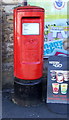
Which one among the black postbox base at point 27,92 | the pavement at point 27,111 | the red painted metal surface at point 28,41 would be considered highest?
the red painted metal surface at point 28,41

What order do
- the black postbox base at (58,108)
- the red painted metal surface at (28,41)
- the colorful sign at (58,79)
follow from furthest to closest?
the colorful sign at (58,79) → the black postbox base at (58,108) → the red painted metal surface at (28,41)

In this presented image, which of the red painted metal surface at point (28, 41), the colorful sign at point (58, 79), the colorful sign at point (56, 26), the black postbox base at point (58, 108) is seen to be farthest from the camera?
the colorful sign at point (56, 26)

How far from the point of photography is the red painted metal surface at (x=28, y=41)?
12.7ft

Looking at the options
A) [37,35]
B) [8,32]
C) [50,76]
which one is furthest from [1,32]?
[50,76]

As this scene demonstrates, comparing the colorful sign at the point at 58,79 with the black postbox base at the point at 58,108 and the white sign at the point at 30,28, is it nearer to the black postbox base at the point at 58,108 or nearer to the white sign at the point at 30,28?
the black postbox base at the point at 58,108

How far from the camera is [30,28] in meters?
3.89

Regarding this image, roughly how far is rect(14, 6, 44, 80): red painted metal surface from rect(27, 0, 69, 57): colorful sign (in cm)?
90

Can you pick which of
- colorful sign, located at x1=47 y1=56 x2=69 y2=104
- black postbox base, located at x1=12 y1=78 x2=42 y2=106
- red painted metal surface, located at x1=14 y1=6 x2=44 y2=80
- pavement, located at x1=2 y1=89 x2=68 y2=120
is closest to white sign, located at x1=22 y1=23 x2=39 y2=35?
red painted metal surface, located at x1=14 y1=6 x2=44 y2=80

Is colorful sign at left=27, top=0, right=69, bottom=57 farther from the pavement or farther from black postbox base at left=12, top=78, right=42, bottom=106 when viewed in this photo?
the pavement

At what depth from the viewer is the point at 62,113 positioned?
4.02 metres

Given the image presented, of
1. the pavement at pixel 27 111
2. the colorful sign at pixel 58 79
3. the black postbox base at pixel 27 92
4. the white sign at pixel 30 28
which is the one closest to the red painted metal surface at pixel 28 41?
the white sign at pixel 30 28

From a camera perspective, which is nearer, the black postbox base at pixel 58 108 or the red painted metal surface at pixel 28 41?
the red painted metal surface at pixel 28 41

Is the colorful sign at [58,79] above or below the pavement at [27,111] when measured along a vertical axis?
above

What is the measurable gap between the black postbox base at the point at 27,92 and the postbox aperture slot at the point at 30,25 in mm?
960
